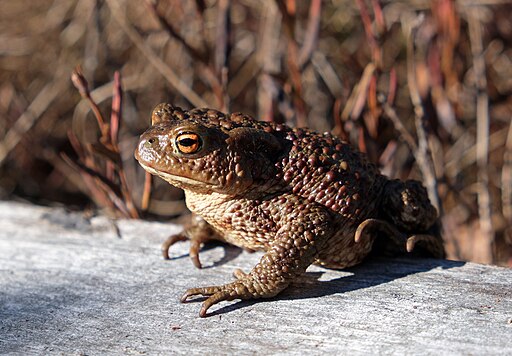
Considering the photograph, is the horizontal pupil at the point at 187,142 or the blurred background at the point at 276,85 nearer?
the horizontal pupil at the point at 187,142

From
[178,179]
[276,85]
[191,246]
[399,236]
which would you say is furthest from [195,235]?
[276,85]

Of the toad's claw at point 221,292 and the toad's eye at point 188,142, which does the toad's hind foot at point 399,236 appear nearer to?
the toad's claw at point 221,292

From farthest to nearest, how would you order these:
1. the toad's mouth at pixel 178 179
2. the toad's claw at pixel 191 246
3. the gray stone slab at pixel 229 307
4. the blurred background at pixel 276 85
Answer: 1. the blurred background at pixel 276 85
2. the toad's claw at pixel 191 246
3. the toad's mouth at pixel 178 179
4. the gray stone slab at pixel 229 307

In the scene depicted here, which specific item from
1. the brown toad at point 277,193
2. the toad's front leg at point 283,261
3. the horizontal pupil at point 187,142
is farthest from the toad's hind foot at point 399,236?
the horizontal pupil at point 187,142

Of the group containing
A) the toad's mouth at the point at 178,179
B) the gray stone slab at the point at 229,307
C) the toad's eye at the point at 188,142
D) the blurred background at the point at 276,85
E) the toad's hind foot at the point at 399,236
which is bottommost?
the gray stone slab at the point at 229,307

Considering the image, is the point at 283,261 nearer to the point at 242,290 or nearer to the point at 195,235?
the point at 242,290

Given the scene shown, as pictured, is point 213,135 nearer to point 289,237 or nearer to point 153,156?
point 153,156
